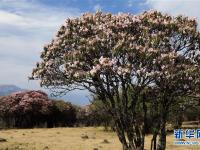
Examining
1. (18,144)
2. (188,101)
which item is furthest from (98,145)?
(188,101)

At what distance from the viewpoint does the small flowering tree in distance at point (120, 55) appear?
2041cm

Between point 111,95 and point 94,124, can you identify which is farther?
point 94,124

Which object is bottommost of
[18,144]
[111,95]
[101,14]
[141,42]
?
[18,144]

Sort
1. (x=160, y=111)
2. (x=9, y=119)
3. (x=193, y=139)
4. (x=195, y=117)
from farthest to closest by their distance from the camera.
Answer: (x=195, y=117) < (x=9, y=119) < (x=193, y=139) < (x=160, y=111)

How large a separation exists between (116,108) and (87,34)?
3831mm

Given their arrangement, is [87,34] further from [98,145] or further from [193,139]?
[193,139]

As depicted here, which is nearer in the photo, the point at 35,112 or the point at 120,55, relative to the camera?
the point at 120,55

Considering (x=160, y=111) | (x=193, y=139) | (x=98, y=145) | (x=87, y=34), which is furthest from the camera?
(x=193, y=139)

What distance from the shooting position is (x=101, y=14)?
2330 centimetres

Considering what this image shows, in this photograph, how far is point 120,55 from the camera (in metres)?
20.5

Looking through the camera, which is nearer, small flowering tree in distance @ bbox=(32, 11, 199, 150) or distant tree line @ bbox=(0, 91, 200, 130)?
small flowering tree in distance @ bbox=(32, 11, 199, 150)

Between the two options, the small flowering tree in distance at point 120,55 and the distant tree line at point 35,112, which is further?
the distant tree line at point 35,112

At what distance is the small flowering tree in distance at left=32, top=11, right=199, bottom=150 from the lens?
66.9 feet

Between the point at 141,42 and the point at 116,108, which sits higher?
the point at 141,42
